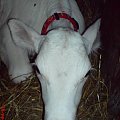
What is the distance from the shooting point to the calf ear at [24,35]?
393cm

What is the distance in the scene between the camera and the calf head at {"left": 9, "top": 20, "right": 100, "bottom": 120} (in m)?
3.54

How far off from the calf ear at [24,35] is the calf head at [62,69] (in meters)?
0.03

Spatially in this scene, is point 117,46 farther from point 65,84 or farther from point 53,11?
point 65,84

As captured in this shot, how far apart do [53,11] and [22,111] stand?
1112 mm

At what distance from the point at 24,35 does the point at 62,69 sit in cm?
70

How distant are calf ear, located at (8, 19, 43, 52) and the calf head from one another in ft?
0.11

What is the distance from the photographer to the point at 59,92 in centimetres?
355

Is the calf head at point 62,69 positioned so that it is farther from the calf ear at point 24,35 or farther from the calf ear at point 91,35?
the calf ear at point 91,35

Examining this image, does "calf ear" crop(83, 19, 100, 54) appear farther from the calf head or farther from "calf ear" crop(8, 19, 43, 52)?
"calf ear" crop(8, 19, 43, 52)

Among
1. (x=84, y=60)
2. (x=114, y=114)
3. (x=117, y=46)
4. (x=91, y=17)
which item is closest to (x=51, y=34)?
(x=84, y=60)

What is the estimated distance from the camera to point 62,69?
3.55m

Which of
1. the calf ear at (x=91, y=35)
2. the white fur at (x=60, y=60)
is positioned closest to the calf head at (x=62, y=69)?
the white fur at (x=60, y=60)

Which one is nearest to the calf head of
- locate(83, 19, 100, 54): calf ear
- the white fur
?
the white fur

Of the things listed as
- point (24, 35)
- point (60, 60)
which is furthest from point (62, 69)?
point (24, 35)
